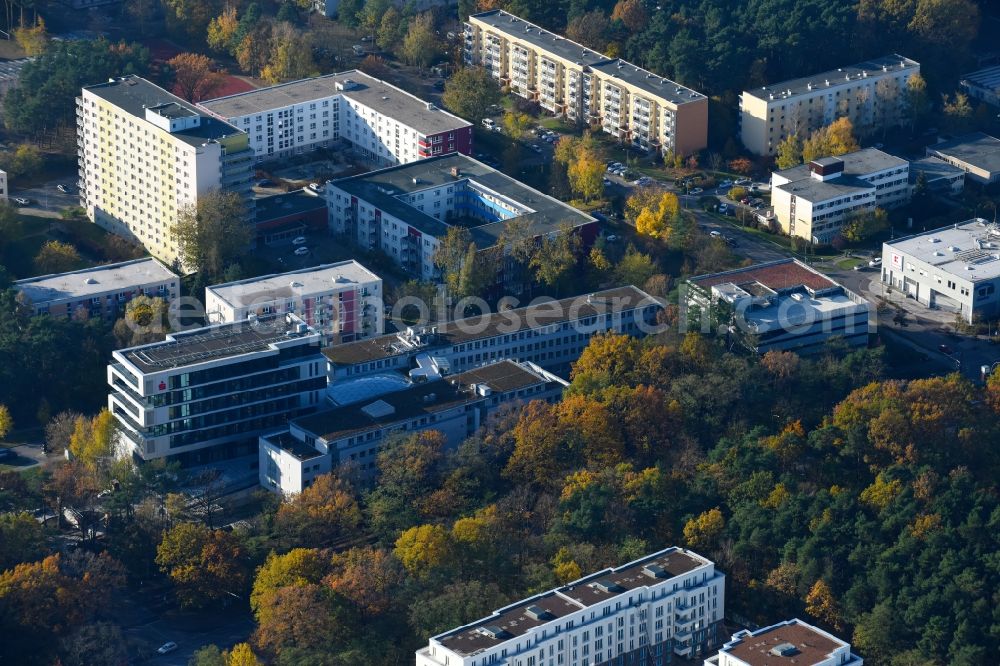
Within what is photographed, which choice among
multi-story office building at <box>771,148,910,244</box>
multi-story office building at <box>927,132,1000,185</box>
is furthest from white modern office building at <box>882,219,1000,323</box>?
multi-story office building at <box>927,132,1000,185</box>

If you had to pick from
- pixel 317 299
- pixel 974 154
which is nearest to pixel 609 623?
pixel 317 299

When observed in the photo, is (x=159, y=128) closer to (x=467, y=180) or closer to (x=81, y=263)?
(x=81, y=263)

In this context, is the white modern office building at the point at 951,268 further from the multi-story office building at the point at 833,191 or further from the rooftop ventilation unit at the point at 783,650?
the rooftop ventilation unit at the point at 783,650

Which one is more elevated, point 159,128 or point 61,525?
point 159,128

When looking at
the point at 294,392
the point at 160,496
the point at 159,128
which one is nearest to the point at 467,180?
the point at 159,128

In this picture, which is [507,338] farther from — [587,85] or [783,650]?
[587,85]
